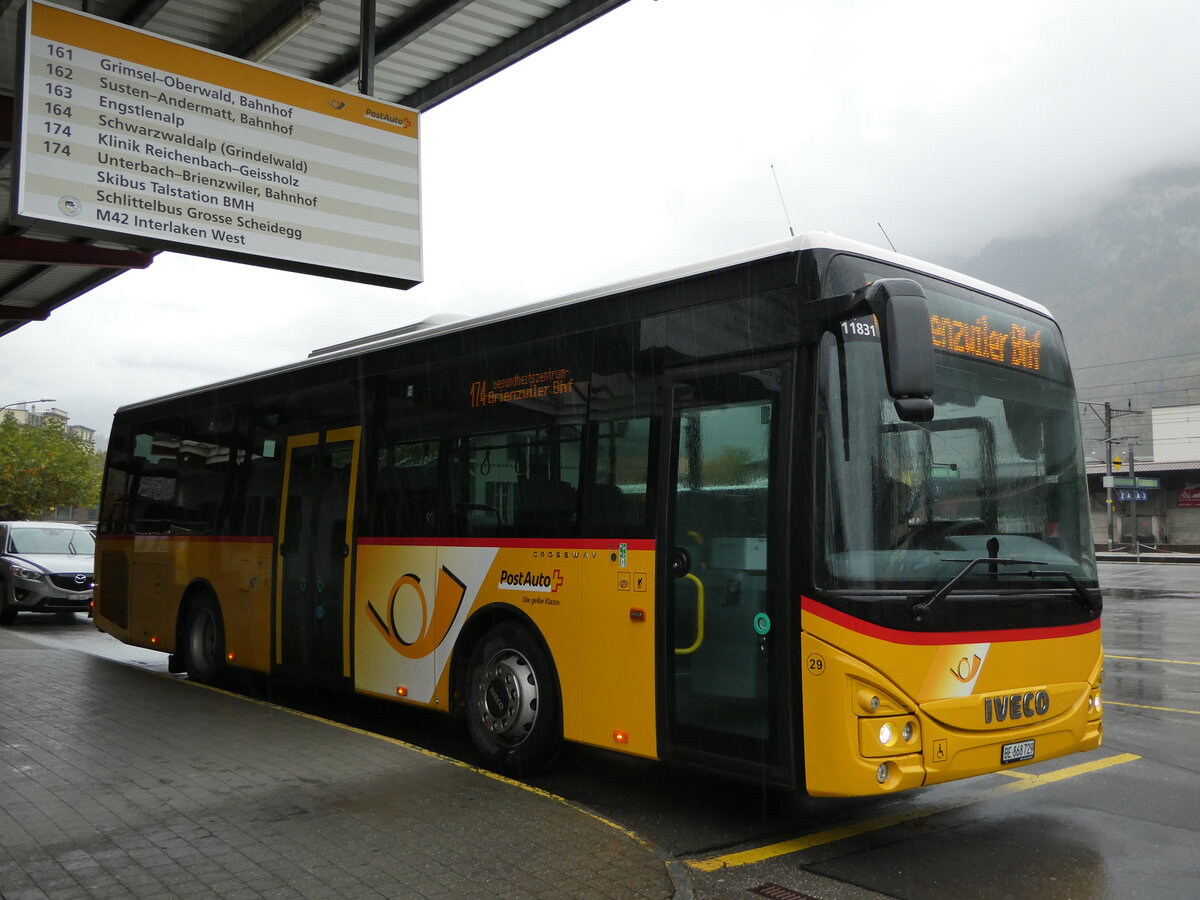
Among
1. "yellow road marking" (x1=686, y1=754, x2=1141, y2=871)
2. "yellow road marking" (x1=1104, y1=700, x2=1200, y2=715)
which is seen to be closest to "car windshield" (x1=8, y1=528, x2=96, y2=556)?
"yellow road marking" (x1=1104, y1=700, x2=1200, y2=715)

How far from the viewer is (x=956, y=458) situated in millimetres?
5855

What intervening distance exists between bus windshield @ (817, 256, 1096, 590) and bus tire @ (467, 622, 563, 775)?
2478 millimetres

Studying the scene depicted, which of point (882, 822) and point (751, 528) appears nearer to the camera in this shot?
point (751, 528)

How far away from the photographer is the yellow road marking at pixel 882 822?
563 cm

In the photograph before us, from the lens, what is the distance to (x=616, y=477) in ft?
22.0

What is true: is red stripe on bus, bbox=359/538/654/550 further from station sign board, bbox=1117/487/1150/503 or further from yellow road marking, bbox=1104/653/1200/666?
station sign board, bbox=1117/487/1150/503

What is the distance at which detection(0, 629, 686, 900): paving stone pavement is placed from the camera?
4.81m

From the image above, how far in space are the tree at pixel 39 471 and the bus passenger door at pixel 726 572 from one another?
67.8 meters

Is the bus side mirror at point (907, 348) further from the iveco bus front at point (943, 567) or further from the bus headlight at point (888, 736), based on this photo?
the bus headlight at point (888, 736)

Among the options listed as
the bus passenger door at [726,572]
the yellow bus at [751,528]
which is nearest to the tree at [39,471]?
the yellow bus at [751,528]

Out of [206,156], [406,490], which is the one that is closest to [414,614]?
[406,490]

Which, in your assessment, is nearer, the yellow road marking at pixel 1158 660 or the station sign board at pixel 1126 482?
the yellow road marking at pixel 1158 660

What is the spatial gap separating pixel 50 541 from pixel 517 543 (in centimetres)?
1600

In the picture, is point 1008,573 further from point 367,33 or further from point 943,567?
point 367,33
